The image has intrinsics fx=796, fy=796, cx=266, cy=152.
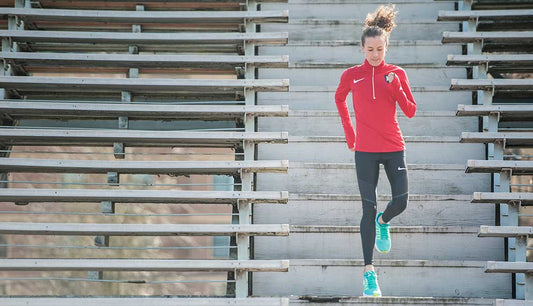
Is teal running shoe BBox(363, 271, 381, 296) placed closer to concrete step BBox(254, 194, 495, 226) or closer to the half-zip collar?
concrete step BBox(254, 194, 495, 226)

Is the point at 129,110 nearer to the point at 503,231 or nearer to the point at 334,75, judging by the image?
the point at 334,75

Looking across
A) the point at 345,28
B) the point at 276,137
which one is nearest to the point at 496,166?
the point at 276,137

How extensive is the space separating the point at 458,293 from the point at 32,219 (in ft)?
46.2

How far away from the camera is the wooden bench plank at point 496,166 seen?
196 inches

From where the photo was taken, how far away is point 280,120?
562cm

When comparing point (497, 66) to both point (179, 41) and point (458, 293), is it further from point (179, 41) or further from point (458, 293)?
point (179, 41)

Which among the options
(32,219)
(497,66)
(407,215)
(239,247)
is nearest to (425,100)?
(497,66)

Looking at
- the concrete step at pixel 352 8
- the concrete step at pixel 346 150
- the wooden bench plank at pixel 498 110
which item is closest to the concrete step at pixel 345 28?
the concrete step at pixel 352 8

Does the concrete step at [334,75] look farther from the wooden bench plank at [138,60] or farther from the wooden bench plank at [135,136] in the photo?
the wooden bench plank at [135,136]

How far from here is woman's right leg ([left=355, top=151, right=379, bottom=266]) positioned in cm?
438

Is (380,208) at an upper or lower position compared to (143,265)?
upper

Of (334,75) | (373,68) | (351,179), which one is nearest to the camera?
(373,68)

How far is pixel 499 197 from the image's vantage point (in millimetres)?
4828

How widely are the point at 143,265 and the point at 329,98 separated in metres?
1.87
